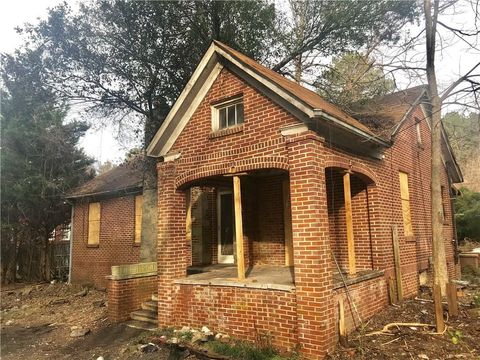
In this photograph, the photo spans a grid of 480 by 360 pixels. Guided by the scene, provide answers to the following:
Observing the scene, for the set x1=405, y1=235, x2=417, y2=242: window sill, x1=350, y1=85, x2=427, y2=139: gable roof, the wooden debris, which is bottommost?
the wooden debris

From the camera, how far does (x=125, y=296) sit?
10.5m

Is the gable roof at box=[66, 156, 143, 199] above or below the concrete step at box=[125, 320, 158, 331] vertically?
above

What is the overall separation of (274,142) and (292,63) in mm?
10394

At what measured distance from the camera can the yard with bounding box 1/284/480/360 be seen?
6.44 meters

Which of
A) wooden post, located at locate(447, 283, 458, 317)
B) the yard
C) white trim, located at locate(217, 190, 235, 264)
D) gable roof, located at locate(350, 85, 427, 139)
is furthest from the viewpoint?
white trim, located at locate(217, 190, 235, 264)

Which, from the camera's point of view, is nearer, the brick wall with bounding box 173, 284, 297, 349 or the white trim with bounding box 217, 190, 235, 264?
the brick wall with bounding box 173, 284, 297, 349

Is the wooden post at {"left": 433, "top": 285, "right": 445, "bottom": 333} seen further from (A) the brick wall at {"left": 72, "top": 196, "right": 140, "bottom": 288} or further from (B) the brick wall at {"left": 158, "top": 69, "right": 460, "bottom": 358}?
(A) the brick wall at {"left": 72, "top": 196, "right": 140, "bottom": 288}

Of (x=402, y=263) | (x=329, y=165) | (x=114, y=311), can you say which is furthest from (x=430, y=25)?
(x=114, y=311)

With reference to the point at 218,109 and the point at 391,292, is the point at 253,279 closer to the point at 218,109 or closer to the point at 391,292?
the point at 391,292

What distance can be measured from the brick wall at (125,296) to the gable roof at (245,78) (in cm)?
388

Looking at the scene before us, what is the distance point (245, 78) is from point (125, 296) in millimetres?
6840

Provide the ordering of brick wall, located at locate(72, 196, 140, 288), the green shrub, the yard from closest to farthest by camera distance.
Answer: the yard
brick wall, located at locate(72, 196, 140, 288)
the green shrub

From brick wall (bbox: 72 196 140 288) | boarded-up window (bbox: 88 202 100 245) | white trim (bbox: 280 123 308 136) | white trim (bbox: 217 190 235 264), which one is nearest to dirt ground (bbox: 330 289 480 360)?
white trim (bbox: 280 123 308 136)

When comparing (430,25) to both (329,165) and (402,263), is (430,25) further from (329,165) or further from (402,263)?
(402,263)
